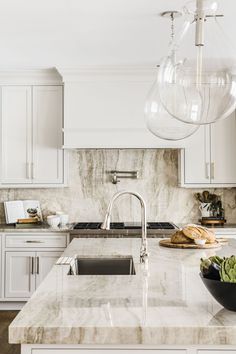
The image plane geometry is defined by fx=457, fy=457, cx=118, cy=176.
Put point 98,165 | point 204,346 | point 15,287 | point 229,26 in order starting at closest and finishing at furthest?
point 204,346 → point 229,26 → point 15,287 → point 98,165

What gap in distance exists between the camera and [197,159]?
474cm

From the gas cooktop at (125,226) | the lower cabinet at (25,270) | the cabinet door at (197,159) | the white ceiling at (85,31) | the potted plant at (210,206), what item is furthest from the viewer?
the potted plant at (210,206)

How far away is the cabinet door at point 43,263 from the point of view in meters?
4.50

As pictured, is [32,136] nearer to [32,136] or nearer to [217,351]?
[32,136]

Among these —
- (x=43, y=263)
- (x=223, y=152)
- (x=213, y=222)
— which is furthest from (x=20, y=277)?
(x=223, y=152)

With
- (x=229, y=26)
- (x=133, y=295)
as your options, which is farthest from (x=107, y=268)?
(x=229, y=26)

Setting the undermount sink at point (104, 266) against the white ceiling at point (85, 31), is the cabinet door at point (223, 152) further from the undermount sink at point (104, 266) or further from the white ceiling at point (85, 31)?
the undermount sink at point (104, 266)

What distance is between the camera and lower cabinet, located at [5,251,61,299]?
14.8 ft

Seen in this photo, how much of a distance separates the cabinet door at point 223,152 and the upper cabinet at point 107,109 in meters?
0.38

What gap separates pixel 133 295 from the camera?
5.63 ft

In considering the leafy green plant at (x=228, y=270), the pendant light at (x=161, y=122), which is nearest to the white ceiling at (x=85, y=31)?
the pendant light at (x=161, y=122)

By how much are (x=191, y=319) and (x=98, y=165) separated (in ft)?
12.0

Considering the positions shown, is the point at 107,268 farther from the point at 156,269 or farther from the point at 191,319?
the point at 191,319

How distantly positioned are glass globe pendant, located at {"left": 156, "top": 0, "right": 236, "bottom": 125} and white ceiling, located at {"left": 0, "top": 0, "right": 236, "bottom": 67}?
4.57 ft
